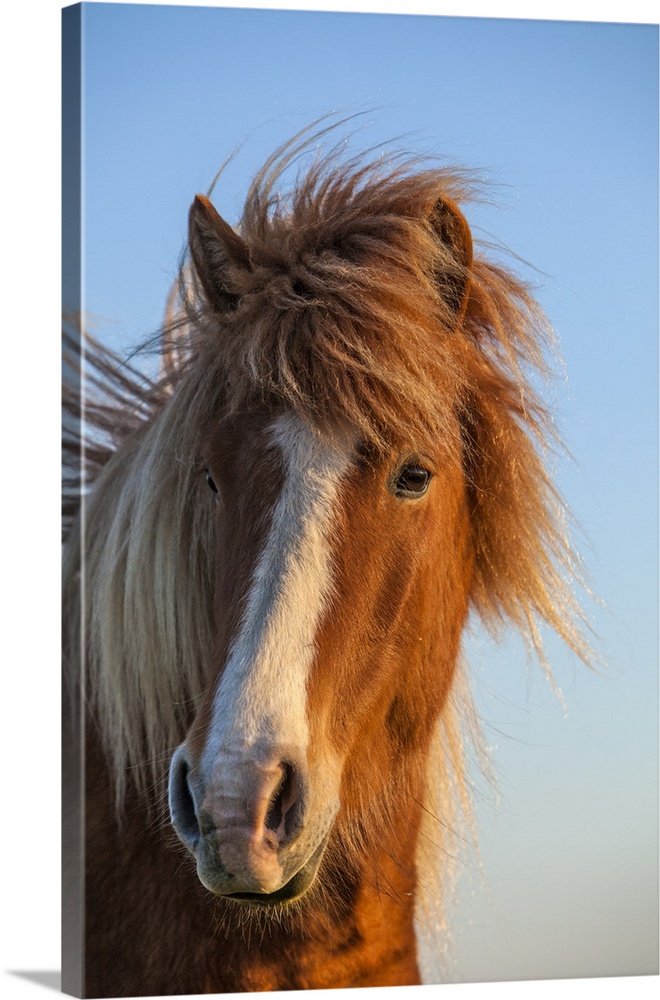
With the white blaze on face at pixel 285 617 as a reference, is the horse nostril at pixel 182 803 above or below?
below

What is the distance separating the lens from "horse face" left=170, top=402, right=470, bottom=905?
189 centimetres

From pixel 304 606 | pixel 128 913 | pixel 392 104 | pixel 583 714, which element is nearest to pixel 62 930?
pixel 128 913

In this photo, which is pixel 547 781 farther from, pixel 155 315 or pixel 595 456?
pixel 155 315

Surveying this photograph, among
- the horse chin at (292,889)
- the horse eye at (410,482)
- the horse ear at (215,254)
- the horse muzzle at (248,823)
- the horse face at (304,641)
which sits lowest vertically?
the horse chin at (292,889)

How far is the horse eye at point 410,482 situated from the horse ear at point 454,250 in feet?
1.22

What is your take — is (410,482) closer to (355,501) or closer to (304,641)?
(355,501)

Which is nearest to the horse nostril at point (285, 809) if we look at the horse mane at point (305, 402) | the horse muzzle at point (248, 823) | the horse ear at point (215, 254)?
the horse muzzle at point (248, 823)

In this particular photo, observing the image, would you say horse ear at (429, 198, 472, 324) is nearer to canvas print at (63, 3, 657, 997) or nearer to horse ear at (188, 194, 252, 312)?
canvas print at (63, 3, 657, 997)

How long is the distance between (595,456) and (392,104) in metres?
1.05

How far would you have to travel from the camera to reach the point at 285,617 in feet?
6.43

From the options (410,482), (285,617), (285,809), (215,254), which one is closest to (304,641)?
(285,617)

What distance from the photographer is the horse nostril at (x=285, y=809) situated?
1895mm

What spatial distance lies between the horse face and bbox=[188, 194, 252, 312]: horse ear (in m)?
0.32

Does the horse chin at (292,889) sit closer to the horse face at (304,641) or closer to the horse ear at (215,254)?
the horse face at (304,641)
